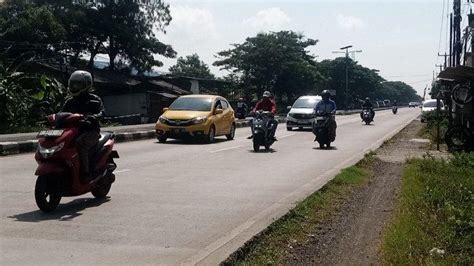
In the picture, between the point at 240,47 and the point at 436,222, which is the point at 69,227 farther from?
the point at 240,47

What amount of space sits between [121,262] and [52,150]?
93.6 inches

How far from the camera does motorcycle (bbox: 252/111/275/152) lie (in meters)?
15.7

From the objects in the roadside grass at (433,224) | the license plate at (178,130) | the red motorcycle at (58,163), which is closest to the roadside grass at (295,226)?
the roadside grass at (433,224)

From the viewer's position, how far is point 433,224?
6047 millimetres

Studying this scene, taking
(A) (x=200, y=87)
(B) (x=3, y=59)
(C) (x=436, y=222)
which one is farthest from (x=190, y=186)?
(A) (x=200, y=87)

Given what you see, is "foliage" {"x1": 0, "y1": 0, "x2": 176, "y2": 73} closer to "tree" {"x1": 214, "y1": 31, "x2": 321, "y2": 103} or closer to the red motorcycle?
"tree" {"x1": 214, "y1": 31, "x2": 321, "y2": 103}

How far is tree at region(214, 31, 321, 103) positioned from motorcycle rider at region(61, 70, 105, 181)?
158 feet

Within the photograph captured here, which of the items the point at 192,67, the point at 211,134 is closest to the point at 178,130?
the point at 211,134

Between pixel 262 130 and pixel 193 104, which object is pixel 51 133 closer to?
pixel 262 130

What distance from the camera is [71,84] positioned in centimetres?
733

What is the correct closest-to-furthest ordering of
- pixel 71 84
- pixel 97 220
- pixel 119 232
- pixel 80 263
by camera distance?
pixel 80 263, pixel 119 232, pixel 97 220, pixel 71 84

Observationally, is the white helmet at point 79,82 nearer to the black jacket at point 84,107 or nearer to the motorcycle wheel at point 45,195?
the black jacket at point 84,107

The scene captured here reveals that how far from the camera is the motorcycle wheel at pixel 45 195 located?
22.1ft

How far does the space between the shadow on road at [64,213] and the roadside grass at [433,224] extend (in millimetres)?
3707
